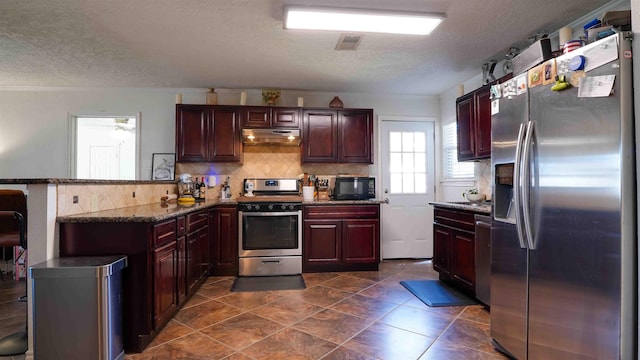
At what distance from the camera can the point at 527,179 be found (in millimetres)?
1709

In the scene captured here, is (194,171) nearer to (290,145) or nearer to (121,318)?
(290,145)

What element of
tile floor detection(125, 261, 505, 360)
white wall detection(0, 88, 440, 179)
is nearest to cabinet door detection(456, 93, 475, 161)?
tile floor detection(125, 261, 505, 360)

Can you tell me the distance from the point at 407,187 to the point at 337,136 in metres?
1.37

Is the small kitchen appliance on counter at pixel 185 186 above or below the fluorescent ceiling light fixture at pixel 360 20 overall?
below

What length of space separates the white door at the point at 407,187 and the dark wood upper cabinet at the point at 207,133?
7.09ft

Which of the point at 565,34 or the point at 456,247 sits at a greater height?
the point at 565,34

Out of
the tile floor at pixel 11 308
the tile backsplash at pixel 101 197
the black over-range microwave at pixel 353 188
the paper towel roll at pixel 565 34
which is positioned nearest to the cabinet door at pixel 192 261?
the tile backsplash at pixel 101 197

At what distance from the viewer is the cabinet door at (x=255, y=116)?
4.14 meters

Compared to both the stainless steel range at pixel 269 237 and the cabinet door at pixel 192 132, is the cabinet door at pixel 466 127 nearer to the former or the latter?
the stainless steel range at pixel 269 237

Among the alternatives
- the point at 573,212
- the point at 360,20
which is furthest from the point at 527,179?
the point at 360,20

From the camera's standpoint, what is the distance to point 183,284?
278 centimetres

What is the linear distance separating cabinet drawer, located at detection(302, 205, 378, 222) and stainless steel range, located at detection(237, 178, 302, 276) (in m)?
0.15

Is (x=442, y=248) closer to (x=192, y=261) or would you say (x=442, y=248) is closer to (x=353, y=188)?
(x=353, y=188)

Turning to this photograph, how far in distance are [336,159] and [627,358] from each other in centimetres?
333
